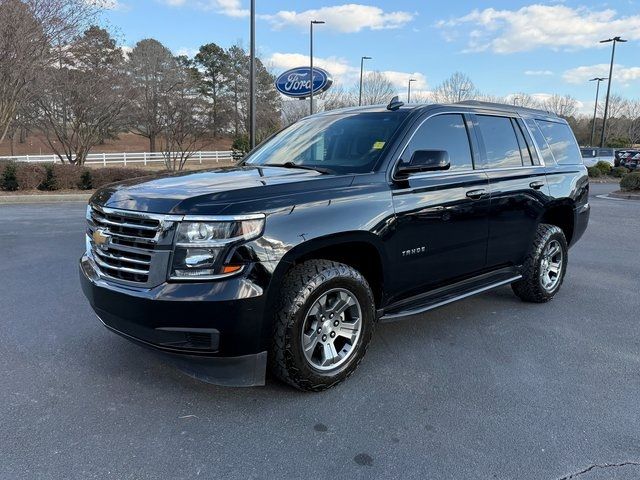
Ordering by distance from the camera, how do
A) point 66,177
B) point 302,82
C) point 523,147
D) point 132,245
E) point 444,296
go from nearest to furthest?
point 132,245 → point 444,296 → point 523,147 → point 66,177 → point 302,82

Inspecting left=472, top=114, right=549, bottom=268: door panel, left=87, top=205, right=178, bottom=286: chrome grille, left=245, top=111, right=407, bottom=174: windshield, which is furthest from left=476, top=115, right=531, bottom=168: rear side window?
left=87, top=205, right=178, bottom=286: chrome grille

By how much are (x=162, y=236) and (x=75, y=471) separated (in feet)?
4.16

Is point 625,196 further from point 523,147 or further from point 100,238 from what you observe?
point 100,238

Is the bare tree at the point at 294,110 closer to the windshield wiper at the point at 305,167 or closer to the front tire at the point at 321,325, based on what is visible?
the windshield wiper at the point at 305,167

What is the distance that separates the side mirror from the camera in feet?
12.1

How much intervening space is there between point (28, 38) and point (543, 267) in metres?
15.3

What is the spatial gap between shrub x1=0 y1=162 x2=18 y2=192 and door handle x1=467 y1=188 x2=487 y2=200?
14405 mm

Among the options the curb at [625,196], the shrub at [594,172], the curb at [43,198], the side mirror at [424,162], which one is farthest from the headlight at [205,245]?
the shrub at [594,172]

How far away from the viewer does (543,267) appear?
5246 millimetres

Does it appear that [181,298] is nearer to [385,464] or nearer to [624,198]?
[385,464]

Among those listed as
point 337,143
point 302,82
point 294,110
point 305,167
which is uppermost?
point 294,110

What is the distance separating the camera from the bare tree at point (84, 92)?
57.0 ft

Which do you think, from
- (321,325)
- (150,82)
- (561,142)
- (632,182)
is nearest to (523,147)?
(561,142)

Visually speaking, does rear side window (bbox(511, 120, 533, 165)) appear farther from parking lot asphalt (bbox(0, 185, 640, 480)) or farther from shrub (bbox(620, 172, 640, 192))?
shrub (bbox(620, 172, 640, 192))
